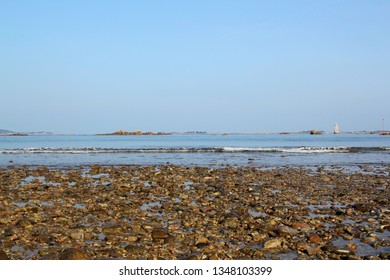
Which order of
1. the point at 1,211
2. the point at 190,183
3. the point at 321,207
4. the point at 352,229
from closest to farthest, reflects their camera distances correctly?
1. the point at 352,229
2. the point at 1,211
3. the point at 321,207
4. the point at 190,183

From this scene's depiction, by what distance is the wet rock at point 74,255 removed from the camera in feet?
20.9

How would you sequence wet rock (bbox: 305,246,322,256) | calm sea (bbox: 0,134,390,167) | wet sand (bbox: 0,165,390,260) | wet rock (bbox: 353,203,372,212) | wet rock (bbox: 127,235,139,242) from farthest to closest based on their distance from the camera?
1. calm sea (bbox: 0,134,390,167)
2. wet rock (bbox: 353,203,372,212)
3. wet rock (bbox: 127,235,139,242)
4. wet sand (bbox: 0,165,390,260)
5. wet rock (bbox: 305,246,322,256)

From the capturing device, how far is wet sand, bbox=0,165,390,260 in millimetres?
6926

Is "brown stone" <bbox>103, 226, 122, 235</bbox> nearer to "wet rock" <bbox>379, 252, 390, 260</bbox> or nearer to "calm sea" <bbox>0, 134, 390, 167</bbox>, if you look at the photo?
"wet rock" <bbox>379, 252, 390, 260</bbox>

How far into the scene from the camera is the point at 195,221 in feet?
30.1

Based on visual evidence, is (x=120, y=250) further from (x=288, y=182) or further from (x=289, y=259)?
(x=288, y=182)

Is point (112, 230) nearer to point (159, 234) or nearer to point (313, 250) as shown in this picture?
point (159, 234)

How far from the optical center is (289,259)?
21.5 feet

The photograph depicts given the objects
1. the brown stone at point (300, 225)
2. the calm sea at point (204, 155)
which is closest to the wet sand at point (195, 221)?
the brown stone at point (300, 225)

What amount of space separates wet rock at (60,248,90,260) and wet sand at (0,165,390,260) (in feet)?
0.07

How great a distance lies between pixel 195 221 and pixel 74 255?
344 cm

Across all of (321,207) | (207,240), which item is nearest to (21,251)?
(207,240)

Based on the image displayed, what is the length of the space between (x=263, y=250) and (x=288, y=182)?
33.2 ft

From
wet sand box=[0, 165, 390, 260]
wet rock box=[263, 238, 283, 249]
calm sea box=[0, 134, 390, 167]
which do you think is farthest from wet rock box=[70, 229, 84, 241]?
calm sea box=[0, 134, 390, 167]
